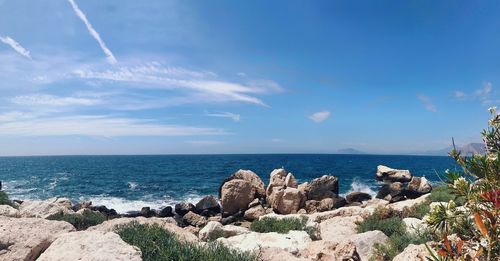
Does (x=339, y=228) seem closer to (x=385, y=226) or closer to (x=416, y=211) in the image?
(x=385, y=226)

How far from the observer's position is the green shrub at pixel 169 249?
22.9 feet

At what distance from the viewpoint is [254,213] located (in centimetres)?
2777

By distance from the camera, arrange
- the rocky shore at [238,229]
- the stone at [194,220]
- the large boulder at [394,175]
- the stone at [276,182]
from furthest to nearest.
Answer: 1. the large boulder at [394,175]
2. the stone at [276,182]
3. the stone at [194,220]
4. the rocky shore at [238,229]

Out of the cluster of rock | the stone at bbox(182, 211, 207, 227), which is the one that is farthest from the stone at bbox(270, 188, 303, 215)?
the cluster of rock

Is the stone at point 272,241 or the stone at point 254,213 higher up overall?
the stone at point 272,241

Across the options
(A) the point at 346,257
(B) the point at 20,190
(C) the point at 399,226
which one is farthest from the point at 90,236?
(B) the point at 20,190

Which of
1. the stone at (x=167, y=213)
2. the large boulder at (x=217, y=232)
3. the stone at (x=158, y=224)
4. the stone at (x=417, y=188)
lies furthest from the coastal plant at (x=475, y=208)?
the stone at (x=417, y=188)

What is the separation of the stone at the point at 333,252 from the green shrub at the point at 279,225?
14.0 feet

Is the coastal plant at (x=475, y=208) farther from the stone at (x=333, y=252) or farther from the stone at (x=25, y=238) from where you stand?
the stone at (x=25, y=238)

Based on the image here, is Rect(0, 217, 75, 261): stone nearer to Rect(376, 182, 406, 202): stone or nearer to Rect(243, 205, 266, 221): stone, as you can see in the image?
Rect(243, 205, 266, 221): stone

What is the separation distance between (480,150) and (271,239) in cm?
753

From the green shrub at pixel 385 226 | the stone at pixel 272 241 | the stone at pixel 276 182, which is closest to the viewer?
the stone at pixel 272 241

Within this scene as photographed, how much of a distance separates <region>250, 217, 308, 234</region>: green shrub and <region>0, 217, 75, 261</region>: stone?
8.08 meters

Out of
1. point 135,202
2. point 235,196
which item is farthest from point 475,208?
point 135,202
